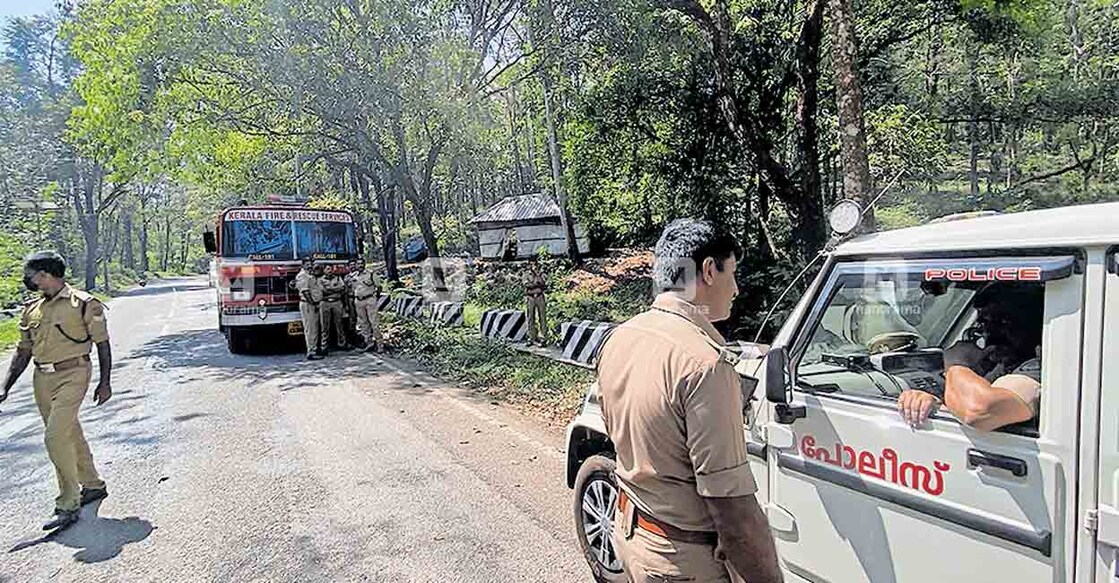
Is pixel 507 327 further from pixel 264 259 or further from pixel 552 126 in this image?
pixel 552 126

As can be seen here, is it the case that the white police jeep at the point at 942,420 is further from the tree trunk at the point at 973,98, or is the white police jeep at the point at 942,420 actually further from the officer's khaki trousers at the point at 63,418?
the tree trunk at the point at 973,98

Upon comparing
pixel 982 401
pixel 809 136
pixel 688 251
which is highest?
pixel 809 136

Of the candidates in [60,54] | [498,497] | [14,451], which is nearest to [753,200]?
[498,497]

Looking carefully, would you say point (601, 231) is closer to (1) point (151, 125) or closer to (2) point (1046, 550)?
(1) point (151, 125)

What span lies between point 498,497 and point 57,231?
55557mm

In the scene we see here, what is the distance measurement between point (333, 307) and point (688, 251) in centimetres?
1102

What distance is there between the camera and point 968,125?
19.0 metres

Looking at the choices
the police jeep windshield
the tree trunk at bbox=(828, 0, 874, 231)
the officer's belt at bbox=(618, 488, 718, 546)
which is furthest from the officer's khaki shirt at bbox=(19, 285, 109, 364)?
the tree trunk at bbox=(828, 0, 874, 231)

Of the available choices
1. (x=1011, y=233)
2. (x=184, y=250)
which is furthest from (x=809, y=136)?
(x=184, y=250)

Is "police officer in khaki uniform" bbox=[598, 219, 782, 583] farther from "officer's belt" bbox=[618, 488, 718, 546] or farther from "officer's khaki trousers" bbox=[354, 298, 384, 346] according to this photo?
"officer's khaki trousers" bbox=[354, 298, 384, 346]

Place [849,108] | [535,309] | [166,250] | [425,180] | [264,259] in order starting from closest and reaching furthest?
1. [849,108]
2. [535,309]
3. [264,259]
4. [425,180]
5. [166,250]

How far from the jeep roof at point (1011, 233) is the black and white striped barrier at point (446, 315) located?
38.7 feet

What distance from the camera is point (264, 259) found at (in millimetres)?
12242

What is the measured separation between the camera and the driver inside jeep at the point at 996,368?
207 centimetres
